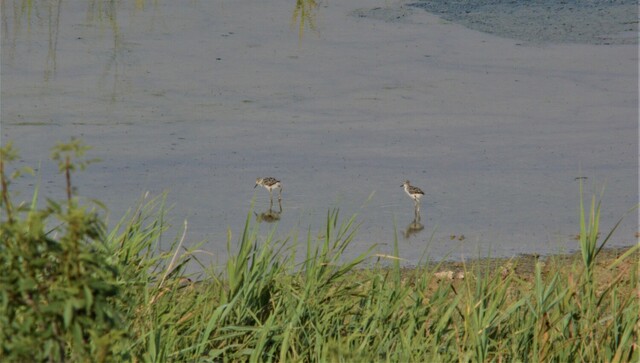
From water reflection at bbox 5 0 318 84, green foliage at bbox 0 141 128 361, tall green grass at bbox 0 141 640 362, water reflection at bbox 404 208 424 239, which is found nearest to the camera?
green foliage at bbox 0 141 128 361

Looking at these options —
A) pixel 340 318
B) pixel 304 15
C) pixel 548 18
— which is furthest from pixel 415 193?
pixel 548 18

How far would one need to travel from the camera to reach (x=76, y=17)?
14.6 m

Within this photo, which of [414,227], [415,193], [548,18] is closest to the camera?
[414,227]

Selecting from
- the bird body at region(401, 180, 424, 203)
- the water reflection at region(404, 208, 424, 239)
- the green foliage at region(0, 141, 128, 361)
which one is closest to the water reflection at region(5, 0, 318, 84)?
the bird body at region(401, 180, 424, 203)

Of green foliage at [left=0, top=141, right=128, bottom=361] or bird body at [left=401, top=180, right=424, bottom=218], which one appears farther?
bird body at [left=401, top=180, right=424, bottom=218]

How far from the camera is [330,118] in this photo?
36.6 feet

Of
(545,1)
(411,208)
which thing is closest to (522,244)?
(411,208)

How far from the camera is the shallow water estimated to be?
8.80 metres

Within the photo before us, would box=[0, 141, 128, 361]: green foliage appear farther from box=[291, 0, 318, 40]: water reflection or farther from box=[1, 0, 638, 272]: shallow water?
box=[291, 0, 318, 40]: water reflection

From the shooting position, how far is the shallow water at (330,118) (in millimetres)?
8797

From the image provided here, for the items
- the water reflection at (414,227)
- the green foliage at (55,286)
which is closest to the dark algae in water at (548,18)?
the water reflection at (414,227)

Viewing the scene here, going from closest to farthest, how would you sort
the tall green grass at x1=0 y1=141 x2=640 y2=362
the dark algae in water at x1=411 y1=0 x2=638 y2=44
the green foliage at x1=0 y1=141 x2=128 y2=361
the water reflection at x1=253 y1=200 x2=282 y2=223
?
the green foliage at x1=0 y1=141 x2=128 y2=361 → the tall green grass at x1=0 y1=141 x2=640 y2=362 → the water reflection at x1=253 y1=200 x2=282 y2=223 → the dark algae in water at x1=411 y1=0 x2=638 y2=44

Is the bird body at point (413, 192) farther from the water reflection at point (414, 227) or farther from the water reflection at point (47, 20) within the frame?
the water reflection at point (47, 20)

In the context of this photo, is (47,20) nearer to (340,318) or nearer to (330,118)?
(330,118)
